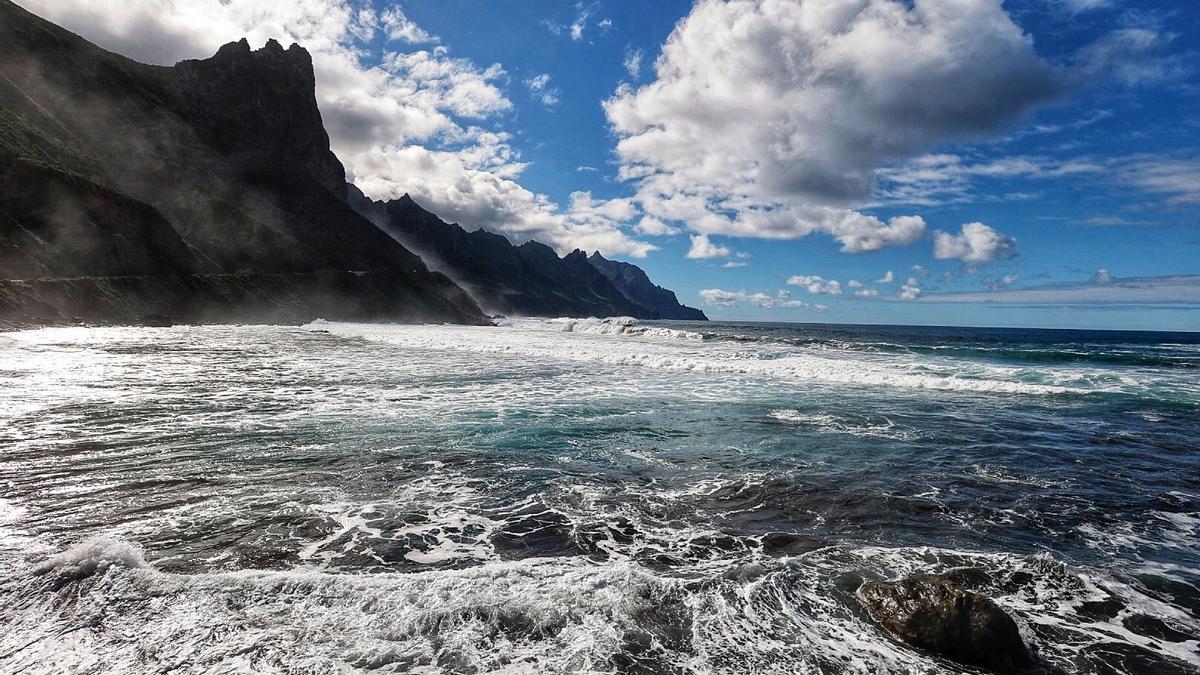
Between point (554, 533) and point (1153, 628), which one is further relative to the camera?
point (554, 533)

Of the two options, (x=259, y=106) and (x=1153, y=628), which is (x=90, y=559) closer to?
(x=1153, y=628)

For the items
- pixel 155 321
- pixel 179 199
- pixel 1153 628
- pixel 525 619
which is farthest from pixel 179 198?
pixel 1153 628

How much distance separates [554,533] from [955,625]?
4297 millimetres

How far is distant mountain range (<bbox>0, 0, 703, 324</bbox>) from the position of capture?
1924 inches

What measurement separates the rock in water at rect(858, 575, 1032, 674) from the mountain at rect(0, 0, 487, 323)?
55567mm

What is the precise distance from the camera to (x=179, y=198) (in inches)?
3612

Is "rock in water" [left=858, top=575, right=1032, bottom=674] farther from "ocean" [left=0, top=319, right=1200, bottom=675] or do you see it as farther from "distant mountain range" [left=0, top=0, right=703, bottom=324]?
"distant mountain range" [left=0, top=0, right=703, bottom=324]

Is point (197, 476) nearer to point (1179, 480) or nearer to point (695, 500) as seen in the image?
point (695, 500)

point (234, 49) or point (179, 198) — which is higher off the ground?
point (234, 49)

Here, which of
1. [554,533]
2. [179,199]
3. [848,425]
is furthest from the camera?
[179,199]

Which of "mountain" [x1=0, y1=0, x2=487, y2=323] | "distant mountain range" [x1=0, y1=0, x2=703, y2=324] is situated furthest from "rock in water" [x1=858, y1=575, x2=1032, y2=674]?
"mountain" [x1=0, y1=0, x2=487, y2=323]

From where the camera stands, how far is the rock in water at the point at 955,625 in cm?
445

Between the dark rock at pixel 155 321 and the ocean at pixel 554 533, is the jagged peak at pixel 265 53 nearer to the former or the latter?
the dark rock at pixel 155 321

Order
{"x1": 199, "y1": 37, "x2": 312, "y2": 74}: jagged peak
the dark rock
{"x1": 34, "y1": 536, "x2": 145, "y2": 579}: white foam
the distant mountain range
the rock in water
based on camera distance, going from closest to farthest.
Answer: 1. the rock in water
2. {"x1": 34, "y1": 536, "x2": 145, "y2": 579}: white foam
3. the distant mountain range
4. the dark rock
5. {"x1": 199, "y1": 37, "x2": 312, "y2": 74}: jagged peak
